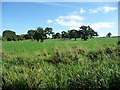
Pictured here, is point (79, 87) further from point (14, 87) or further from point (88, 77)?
point (14, 87)

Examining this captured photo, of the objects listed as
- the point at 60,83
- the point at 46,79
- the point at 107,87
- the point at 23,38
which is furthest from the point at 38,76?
the point at 23,38

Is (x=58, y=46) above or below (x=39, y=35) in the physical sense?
below

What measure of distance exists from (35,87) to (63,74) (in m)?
1.03

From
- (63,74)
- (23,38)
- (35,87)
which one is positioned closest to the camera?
(35,87)

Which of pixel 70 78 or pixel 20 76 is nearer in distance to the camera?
pixel 70 78

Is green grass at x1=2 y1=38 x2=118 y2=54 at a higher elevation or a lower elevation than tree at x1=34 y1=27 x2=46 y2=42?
lower

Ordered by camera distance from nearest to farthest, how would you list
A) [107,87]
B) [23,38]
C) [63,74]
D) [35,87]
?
[107,87]
[35,87]
[63,74]
[23,38]

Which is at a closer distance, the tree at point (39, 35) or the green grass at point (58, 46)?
the green grass at point (58, 46)

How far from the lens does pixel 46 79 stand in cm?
667

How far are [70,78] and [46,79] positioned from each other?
25.0 inches

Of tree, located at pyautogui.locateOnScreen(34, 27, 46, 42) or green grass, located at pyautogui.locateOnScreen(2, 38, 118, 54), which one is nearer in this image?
green grass, located at pyautogui.locateOnScreen(2, 38, 118, 54)

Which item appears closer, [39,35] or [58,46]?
[58,46]

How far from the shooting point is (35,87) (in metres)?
6.50

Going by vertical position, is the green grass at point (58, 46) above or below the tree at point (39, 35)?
below
